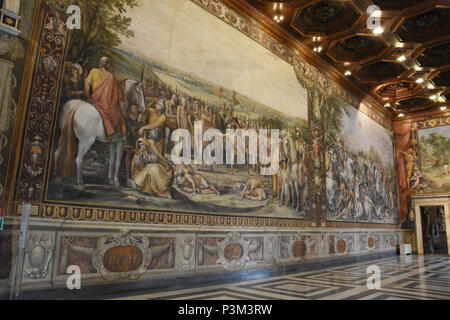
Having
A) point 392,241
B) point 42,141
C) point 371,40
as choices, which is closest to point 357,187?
point 392,241

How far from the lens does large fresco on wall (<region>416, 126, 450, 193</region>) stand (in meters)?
18.1

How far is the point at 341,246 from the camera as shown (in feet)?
42.5

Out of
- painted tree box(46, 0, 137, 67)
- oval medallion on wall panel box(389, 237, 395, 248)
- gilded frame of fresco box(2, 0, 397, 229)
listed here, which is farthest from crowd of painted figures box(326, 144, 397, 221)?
painted tree box(46, 0, 137, 67)

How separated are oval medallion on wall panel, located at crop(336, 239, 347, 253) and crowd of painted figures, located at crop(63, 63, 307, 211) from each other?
469cm

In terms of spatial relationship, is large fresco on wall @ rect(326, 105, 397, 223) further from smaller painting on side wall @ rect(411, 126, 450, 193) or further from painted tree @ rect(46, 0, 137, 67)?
painted tree @ rect(46, 0, 137, 67)

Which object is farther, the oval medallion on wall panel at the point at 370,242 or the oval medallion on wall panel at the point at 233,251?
the oval medallion on wall panel at the point at 370,242

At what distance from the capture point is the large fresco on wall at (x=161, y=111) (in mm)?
5941

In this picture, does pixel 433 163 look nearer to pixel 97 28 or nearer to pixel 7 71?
pixel 97 28

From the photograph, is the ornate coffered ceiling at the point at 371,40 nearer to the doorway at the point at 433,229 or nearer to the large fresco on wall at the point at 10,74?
the large fresco on wall at the point at 10,74

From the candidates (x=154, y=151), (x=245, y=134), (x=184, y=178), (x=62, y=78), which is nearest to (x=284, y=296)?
(x=184, y=178)

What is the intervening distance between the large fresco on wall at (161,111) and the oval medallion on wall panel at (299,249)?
1.03 m

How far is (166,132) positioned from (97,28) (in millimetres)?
2434

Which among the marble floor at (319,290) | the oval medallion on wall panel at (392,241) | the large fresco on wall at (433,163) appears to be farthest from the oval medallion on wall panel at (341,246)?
the large fresco on wall at (433,163)
